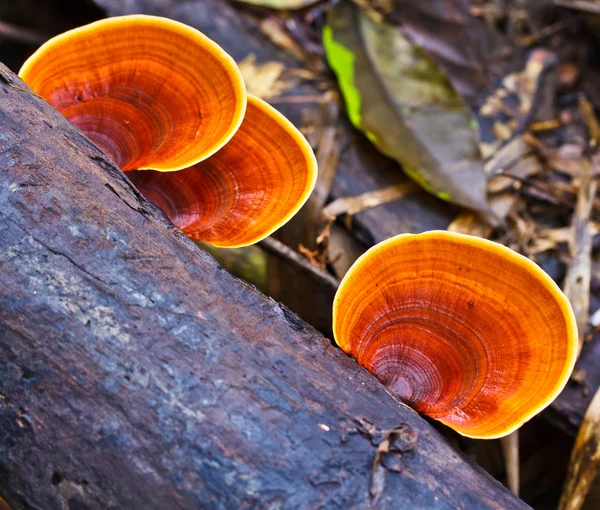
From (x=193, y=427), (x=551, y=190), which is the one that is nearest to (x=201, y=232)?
(x=193, y=427)

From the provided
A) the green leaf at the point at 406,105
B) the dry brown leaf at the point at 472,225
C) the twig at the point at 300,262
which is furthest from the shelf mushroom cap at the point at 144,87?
the dry brown leaf at the point at 472,225

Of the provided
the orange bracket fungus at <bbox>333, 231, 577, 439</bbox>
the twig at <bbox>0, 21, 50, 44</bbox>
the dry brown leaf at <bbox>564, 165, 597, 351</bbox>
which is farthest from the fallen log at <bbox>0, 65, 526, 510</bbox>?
the twig at <bbox>0, 21, 50, 44</bbox>

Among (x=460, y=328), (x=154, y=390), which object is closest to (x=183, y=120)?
(x=154, y=390)

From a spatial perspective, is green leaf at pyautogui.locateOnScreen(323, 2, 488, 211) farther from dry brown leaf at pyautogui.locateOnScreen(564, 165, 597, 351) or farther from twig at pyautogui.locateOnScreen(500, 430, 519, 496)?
twig at pyautogui.locateOnScreen(500, 430, 519, 496)

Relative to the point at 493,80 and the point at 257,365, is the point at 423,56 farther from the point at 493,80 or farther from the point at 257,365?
the point at 257,365

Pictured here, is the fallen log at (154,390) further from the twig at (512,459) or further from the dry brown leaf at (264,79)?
the dry brown leaf at (264,79)

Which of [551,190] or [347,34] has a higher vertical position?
[347,34]
